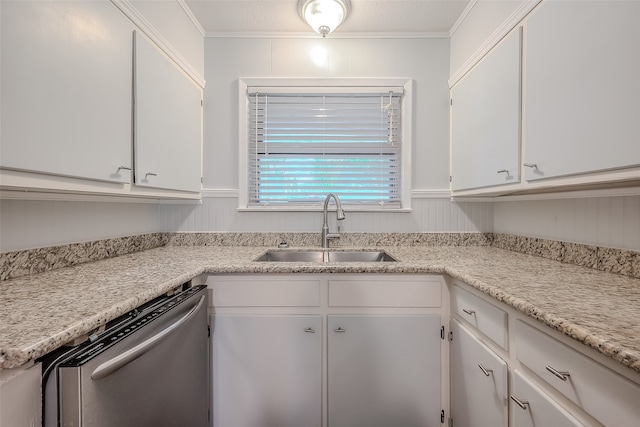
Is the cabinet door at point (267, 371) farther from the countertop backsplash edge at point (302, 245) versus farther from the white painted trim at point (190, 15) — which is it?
the white painted trim at point (190, 15)

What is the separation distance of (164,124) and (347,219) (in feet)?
4.03

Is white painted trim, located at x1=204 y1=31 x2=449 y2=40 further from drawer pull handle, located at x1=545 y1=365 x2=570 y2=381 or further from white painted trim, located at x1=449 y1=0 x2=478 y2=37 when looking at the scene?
drawer pull handle, located at x1=545 y1=365 x2=570 y2=381

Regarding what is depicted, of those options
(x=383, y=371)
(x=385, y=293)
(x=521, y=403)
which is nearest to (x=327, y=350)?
(x=383, y=371)

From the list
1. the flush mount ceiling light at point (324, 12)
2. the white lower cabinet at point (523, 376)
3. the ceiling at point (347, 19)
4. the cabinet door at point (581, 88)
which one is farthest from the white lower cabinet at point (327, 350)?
the ceiling at point (347, 19)

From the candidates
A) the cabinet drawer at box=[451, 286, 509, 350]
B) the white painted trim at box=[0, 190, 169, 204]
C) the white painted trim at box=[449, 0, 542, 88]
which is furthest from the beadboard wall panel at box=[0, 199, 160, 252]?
the white painted trim at box=[449, 0, 542, 88]

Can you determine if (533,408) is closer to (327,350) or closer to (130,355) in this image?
(327,350)

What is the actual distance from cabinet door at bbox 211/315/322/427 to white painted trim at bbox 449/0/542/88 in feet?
5.32

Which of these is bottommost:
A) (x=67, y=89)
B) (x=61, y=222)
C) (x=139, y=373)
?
(x=139, y=373)

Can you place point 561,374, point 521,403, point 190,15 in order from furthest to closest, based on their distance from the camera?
point 190,15 → point 521,403 → point 561,374

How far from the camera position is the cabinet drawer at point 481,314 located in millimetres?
900

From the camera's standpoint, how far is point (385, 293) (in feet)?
4.15

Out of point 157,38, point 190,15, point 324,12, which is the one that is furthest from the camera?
point 190,15

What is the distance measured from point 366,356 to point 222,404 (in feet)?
2.33

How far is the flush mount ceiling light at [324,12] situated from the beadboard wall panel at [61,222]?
1.56m
